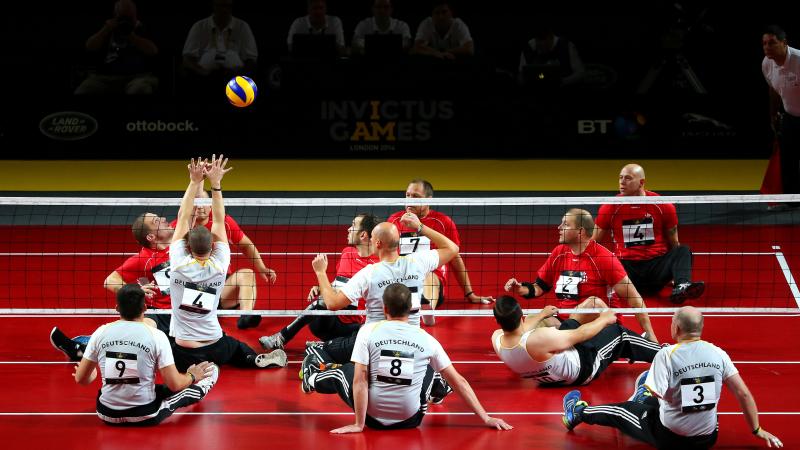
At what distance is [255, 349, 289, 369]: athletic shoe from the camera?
35.5 feet

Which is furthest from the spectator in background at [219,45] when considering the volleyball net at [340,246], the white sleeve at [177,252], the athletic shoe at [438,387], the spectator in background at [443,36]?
the athletic shoe at [438,387]

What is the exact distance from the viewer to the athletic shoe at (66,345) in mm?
10773

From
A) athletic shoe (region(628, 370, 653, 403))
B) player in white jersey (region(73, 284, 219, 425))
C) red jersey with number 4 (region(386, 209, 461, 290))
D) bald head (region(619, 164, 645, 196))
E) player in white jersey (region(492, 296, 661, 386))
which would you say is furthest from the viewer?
bald head (region(619, 164, 645, 196))

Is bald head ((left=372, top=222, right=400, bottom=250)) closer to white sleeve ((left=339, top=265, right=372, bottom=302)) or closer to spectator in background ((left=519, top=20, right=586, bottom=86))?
white sleeve ((left=339, top=265, right=372, bottom=302))

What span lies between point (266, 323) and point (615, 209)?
4241mm

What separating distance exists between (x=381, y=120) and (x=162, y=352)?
36.9 ft

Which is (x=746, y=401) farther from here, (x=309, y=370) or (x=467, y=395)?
(x=309, y=370)

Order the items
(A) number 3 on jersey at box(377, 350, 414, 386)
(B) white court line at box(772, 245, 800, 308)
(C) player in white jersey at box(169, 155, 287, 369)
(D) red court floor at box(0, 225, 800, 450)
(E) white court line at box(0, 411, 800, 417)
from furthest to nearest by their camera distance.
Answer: (B) white court line at box(772, 245, 800, 308) → (C) player in white jersey at box(169, 155, 287, 369) → (E) white court line at box(0, 411, 800, 417) → (D) red court floor at box(0, 225, 800, 450) → (A) number 3 on jersey at box(377, 350, 414, 386)

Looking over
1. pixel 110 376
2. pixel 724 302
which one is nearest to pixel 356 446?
pixel 110 376

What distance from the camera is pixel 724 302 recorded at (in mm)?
13047

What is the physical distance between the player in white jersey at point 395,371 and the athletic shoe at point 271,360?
5.86ft

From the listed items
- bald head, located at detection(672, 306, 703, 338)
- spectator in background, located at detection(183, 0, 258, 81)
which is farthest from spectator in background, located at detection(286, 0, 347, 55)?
bald head, located at detection(672, 306, 703, 338)

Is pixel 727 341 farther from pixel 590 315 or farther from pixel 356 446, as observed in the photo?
pixel 356 446

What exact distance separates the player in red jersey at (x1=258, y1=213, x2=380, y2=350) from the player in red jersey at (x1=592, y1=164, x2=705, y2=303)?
3122mm
